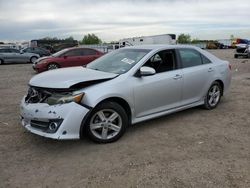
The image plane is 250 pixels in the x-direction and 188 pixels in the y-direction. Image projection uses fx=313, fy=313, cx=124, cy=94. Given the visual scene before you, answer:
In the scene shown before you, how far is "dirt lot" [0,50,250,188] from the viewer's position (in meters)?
3.76

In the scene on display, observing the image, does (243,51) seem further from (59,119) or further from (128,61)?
(59,119)

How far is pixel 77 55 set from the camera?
1592cm

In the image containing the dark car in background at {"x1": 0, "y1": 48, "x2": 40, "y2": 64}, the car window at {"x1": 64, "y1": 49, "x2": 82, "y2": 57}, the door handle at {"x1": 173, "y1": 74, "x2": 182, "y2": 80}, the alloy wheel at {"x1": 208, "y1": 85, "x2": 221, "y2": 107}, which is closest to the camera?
the door handle at {"x1": 173, "y1": 74, "x2": 182, "y2": 80}

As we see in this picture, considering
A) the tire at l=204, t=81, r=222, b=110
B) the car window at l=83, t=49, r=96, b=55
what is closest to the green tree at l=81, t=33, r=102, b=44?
the car window at l=83, t=49, r=96, b=55

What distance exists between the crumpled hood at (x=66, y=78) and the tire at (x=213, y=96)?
8.61 feet

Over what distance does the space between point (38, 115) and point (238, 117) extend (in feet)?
13.1

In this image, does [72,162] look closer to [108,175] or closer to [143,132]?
[108,175]

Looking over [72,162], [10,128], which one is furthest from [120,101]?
[10,128]

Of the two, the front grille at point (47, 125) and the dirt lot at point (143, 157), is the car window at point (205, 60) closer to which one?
the dirt lot at point (143, 157)

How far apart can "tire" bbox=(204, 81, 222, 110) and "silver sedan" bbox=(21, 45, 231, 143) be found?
14 cm

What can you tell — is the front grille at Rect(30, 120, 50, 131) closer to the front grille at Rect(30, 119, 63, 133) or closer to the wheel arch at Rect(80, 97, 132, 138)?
the front grille at Rect(30, 119, 63, 133)

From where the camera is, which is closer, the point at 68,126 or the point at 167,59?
the point at 68,126

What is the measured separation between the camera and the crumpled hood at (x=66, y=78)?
4.61 m

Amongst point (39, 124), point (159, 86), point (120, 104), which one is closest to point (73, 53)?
point (159, 86)
